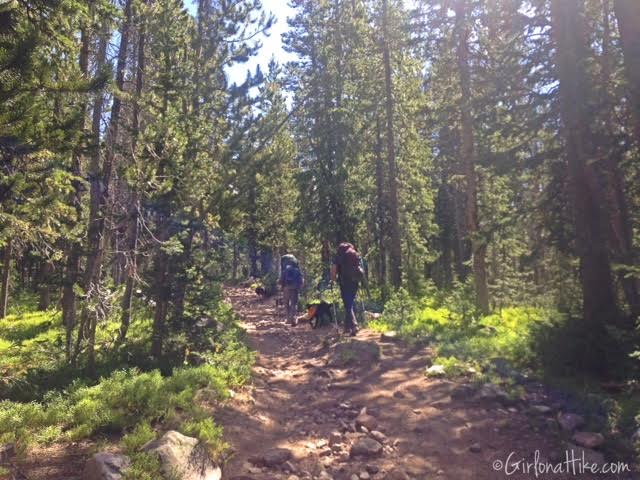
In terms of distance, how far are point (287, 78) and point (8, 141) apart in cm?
1814

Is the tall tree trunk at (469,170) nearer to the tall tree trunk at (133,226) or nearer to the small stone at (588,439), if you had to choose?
A: the small stone at (588,439)

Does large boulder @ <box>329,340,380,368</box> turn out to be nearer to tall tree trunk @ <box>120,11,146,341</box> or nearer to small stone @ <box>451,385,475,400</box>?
small stone @ <box>451,385,475,400</box>

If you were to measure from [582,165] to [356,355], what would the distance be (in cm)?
551

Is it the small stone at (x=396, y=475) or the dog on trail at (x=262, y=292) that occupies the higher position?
the dog on trail at (x=262, y=292)

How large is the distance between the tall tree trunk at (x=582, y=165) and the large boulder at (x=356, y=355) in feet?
12.6

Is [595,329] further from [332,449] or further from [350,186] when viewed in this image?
[350,186]

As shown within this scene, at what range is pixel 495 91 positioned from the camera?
32.5ft

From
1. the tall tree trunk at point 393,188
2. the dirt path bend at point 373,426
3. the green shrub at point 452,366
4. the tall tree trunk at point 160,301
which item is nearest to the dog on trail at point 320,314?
the dirt path bend at point 373,426

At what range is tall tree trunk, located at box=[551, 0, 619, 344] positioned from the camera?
827 centimetres

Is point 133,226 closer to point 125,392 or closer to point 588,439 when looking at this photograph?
point 125,392

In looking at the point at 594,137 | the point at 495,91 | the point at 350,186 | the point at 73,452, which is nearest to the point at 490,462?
the point at 73,452

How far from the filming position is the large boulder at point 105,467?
13.9 feet

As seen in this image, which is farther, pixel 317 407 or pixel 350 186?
pixel 350 186

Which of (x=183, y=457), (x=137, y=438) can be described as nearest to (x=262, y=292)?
(x=137, y=438)
